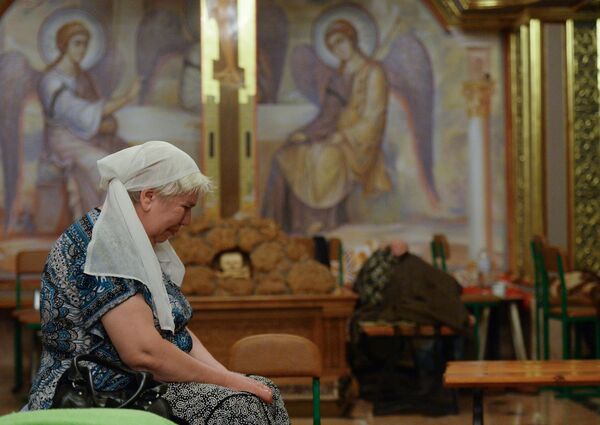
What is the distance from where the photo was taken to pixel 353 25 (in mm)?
10625

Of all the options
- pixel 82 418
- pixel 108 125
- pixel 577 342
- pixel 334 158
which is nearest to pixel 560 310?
pixel 577 342

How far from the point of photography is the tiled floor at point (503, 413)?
730 cm

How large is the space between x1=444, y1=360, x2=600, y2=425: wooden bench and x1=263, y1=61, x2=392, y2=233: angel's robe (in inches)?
220

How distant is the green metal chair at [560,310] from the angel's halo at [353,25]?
276 centimetres

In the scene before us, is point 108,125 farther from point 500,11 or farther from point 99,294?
point 99,294

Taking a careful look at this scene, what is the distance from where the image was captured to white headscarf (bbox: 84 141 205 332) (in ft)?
11.1

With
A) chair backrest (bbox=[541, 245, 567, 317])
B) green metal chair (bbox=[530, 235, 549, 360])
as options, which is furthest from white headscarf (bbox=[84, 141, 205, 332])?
green metal chair (bbox=[530, 235, 549, 360])

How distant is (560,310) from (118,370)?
6.08 meters

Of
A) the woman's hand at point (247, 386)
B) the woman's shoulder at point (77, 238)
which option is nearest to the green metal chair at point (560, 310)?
the woman's hand at point (247, 386)

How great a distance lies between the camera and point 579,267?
9734 mm

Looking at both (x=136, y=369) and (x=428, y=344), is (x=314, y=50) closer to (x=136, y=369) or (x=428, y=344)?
(x=428, y=344)

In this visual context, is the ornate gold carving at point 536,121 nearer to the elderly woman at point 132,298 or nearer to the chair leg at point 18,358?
the chair leg at point 18,358

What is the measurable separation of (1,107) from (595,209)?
553 centimetres

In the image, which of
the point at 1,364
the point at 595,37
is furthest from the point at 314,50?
the point at 1,364
